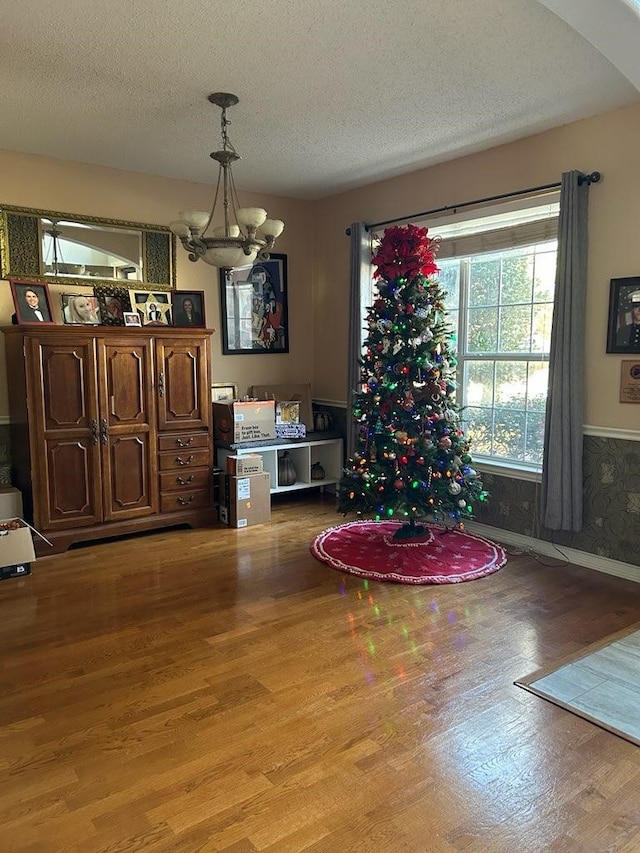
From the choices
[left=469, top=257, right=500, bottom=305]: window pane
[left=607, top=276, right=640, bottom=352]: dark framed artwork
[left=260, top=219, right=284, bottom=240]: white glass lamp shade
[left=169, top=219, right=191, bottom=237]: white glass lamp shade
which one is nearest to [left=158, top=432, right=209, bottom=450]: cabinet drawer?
[left=169, top=219, right=191, bottom=237]: white glass lamp shade

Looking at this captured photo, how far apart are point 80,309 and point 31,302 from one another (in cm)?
33

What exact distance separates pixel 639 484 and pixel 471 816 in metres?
2.58

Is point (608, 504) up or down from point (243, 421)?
down

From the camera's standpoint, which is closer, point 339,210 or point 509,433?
point 509,433

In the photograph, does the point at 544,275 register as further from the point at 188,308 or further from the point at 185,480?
the point at 185,480

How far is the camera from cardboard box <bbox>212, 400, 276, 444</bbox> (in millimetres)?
5344

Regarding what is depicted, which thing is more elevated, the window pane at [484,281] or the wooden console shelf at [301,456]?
the window pane at [484,281]

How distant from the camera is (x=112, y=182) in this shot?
16.6ft

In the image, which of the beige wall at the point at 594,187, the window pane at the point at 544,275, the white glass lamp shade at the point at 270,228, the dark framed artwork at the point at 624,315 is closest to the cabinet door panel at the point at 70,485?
the white glass lamp shade at the point at 270,228

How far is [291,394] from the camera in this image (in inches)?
243

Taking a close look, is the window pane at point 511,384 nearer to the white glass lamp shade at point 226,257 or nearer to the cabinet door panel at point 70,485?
the white glass lamp shade at point 226,257

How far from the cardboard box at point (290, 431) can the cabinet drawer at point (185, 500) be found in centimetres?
87

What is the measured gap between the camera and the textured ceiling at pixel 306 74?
2734mm

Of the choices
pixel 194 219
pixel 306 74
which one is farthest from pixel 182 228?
pixel 306 74
